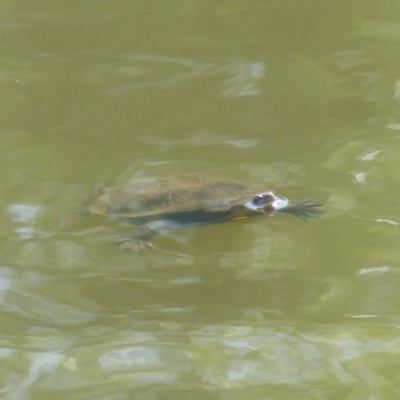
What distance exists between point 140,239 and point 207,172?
1.79 ft

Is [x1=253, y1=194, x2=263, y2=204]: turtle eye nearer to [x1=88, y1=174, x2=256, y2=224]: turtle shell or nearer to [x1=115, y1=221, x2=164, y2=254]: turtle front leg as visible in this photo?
[x1=88, y1=174, x2=256, y2=224]: turtle shell

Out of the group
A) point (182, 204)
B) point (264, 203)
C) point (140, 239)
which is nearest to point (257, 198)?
point (264, 203)

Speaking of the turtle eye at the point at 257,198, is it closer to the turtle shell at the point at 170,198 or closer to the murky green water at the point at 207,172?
the turtle shell at the point at 170,198

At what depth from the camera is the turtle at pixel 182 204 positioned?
134 inches

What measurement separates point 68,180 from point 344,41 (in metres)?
2.03

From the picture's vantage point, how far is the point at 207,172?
373 cm

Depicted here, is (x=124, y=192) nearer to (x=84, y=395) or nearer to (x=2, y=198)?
(x=2, y=198)

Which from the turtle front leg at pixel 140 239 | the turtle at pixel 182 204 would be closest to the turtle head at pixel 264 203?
the turtle at pixel 182 204

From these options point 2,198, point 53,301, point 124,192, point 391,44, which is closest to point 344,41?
point 391,44

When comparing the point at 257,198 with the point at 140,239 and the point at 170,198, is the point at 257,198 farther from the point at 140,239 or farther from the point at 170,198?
the point at 140,239

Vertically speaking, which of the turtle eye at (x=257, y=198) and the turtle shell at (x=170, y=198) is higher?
the turtle eye at (x=257, y=198)

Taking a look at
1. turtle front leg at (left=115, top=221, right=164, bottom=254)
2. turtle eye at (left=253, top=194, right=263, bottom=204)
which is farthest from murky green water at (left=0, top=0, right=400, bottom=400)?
turtle eye at (left=253, top=194, right=263, bottom=204)

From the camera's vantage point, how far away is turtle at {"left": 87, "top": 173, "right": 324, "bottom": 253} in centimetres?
339

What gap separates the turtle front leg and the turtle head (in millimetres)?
435
